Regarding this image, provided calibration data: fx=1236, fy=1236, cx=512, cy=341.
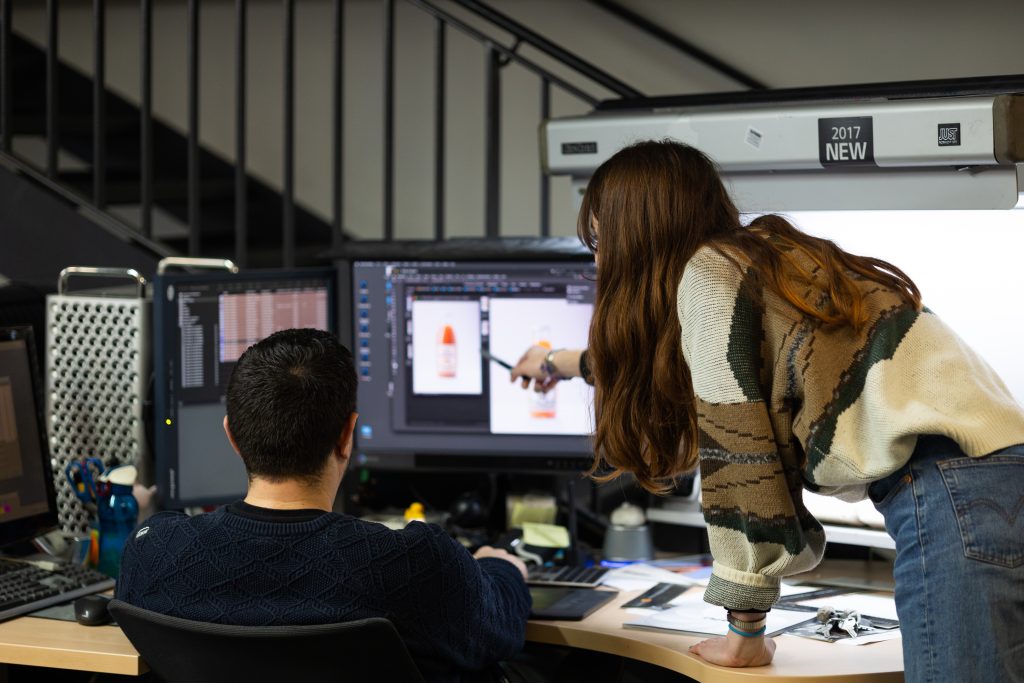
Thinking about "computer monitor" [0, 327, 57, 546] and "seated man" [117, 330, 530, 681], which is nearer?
"seated man" [117, 330, 530, 681]

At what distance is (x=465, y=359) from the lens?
2.43 metres

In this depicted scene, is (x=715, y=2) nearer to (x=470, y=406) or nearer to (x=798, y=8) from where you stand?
(x=798, y=8)

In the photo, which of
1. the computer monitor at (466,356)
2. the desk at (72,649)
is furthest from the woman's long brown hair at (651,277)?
the desk at (72,649)

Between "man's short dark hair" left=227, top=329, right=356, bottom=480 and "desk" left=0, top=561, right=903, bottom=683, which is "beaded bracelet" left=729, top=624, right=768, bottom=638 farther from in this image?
"man's short dark hair" left=227, top=329, right=356, bottom=480

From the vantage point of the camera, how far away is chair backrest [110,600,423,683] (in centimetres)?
150

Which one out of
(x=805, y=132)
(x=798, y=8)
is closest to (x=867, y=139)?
(x=805, y=132)

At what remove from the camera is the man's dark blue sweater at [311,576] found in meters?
1.60

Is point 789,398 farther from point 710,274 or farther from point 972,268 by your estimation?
point 972,268

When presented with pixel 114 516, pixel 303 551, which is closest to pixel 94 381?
pixel 114 516

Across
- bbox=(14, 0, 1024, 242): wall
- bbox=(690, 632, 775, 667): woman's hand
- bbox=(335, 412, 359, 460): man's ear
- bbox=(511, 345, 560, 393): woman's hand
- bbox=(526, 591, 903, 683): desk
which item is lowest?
bbox=(526, 591, 903, 683): desk

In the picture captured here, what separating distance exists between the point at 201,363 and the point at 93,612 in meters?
0.59

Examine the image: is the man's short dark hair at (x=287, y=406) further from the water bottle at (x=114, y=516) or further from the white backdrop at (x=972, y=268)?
the white backdrop at (x=972, y=268)

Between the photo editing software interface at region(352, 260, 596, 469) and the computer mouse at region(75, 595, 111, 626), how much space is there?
66 centimetres

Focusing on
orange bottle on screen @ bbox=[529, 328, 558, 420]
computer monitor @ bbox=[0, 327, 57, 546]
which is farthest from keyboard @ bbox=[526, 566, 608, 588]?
computer monitor @ bbox=[0, 327, 57, 546]
